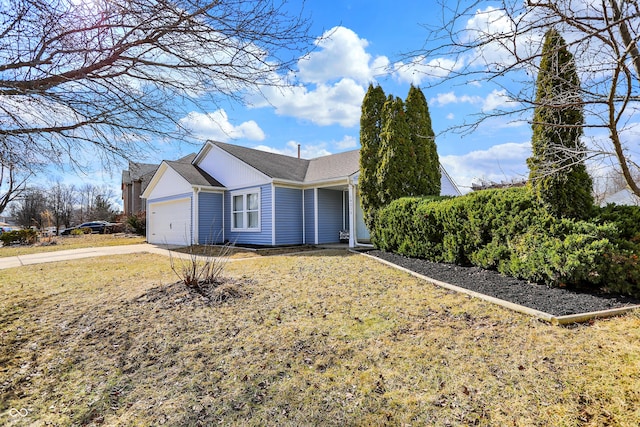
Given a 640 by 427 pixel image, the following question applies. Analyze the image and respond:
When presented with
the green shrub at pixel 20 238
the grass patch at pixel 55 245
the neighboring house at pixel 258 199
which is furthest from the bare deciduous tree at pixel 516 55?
the green shrub at pixel 20 238

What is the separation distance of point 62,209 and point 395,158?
34526 mm

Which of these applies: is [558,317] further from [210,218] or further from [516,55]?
[210,218]

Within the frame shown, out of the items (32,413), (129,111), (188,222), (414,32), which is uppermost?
(414,32)

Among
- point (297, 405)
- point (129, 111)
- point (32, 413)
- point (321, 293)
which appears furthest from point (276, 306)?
point (129, 111)

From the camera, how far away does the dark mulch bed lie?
4.41 m

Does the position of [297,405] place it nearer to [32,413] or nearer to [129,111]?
[32,413]

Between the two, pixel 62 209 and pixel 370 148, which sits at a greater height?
pixel 370 148

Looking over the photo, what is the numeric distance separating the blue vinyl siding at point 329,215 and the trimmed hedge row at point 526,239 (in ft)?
18.3

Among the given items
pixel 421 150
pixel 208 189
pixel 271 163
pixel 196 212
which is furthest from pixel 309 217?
pixel 421 150

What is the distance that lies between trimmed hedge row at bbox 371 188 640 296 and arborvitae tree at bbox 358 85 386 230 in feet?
7.30

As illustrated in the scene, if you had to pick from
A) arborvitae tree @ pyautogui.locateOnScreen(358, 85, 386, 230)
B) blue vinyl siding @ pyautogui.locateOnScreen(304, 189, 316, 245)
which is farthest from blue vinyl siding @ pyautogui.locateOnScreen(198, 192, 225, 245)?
arborvitae tree @ pyautogui.locateOnScreen(358, 85, 386, 230)

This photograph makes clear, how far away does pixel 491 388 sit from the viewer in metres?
2.81

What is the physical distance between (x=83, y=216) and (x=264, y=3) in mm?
48398

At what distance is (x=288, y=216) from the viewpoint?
13438 millimetres
